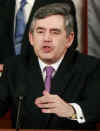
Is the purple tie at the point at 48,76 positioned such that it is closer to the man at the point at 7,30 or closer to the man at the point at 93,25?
the man at the point at 7,30

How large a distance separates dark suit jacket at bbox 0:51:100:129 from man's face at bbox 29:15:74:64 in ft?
0.18

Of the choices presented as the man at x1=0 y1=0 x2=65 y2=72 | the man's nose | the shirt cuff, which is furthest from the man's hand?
the man at x1=0 y1=0 x2=65 y2=72

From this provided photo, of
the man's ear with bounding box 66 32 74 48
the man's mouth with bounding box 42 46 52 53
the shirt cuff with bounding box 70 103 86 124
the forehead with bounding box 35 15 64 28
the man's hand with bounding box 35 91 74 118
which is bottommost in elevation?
the shirt cuff with bounding box 70 103 86 124

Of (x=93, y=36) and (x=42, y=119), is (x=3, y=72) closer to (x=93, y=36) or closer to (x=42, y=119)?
(x=42, y=119)

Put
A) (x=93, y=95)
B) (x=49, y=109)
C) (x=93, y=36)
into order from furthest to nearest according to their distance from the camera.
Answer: (x=93, y=36), (x=93, y=95), (x=49, y=109)

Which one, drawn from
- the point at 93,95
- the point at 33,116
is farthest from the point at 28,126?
the point at 93,95

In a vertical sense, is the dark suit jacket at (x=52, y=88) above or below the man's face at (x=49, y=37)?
below

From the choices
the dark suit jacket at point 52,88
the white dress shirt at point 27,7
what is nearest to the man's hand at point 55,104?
the dark suit jacket at point 52,88

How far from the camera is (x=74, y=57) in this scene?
3.96 feet

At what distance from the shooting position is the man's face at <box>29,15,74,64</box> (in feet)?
3.70

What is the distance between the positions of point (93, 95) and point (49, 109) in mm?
230

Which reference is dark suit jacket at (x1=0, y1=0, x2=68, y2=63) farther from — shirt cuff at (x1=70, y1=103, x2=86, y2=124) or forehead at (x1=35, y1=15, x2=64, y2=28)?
shirt cuff at (x1=70, y1=103, x2=86, y2=124)

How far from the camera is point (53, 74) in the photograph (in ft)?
3.84

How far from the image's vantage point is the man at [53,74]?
3.72 feet
